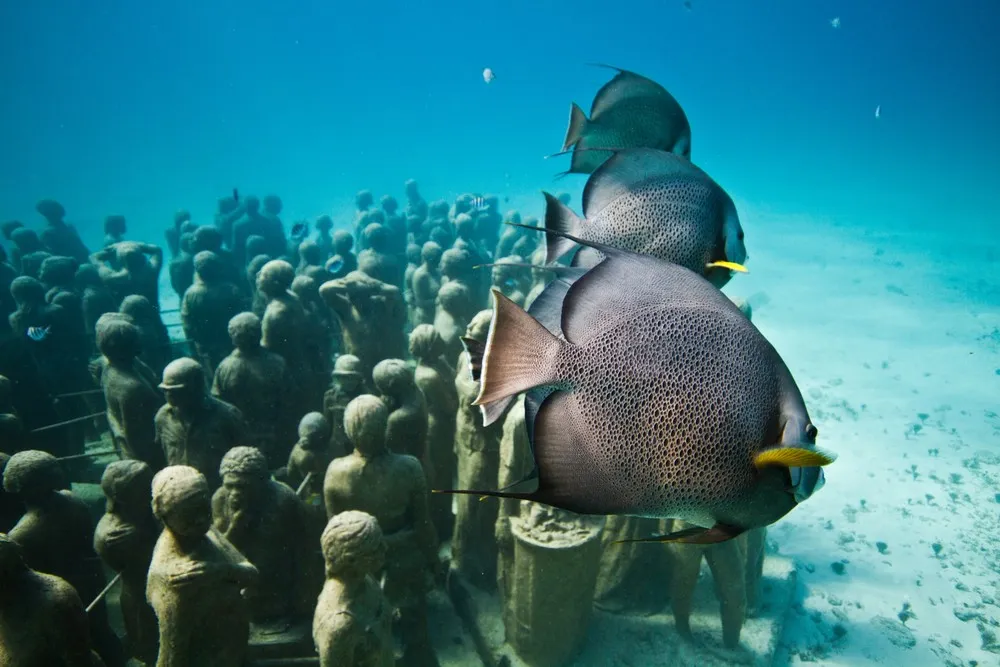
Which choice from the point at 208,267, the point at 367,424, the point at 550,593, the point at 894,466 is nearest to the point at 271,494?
the point at 367,424

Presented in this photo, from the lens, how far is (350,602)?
3.32 m

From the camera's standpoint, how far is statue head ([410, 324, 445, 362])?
610 cm

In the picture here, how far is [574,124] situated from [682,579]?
4873 mm

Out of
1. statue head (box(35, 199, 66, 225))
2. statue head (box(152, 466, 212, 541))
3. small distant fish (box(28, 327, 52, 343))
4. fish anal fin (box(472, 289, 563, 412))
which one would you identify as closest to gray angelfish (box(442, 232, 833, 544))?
fish anal fin (box(472, 289, 563, 412))

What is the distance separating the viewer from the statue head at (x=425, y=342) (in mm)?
6102

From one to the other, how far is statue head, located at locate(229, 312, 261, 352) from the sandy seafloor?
4098 mm

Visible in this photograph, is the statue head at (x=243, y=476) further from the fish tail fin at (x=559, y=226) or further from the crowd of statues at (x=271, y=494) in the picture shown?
the fish tail fin at (x=559, y=226)

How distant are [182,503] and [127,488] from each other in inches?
50.6

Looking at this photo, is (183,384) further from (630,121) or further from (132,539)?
(630,121)

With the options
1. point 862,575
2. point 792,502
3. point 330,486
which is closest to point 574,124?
point 792,502

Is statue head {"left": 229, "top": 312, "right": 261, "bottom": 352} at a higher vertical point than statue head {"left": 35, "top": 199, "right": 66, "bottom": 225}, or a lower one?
lower

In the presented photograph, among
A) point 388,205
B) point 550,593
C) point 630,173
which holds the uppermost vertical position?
point 388,205

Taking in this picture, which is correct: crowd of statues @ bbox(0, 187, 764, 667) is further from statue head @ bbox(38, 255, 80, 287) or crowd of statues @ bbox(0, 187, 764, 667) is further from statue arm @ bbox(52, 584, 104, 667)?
statue head @ bbox(38, 255, 80, 287)

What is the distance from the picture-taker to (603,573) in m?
5.59
